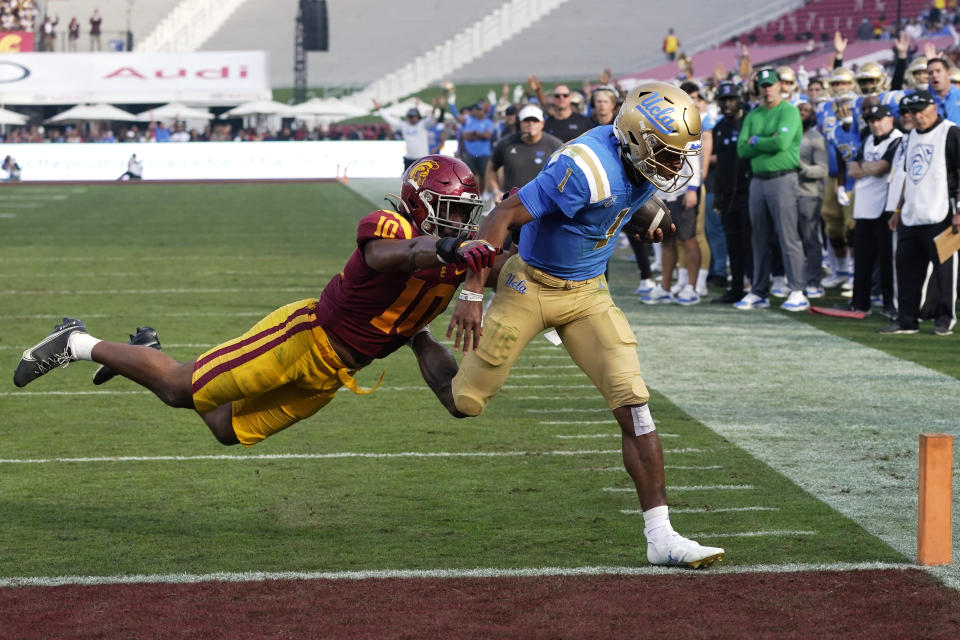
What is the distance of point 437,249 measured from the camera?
4.53 meters

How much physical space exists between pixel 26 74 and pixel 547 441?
44.6m

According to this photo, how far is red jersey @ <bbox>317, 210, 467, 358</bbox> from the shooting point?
505 centimetres

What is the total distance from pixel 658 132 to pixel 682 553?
149 cm

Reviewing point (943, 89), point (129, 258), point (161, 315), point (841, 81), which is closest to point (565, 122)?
point (841, 81)

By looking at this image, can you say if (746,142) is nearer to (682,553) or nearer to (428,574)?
(682,553)

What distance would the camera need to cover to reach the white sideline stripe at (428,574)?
4.80 metres

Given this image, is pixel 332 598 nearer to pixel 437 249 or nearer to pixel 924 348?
pixel 437 249

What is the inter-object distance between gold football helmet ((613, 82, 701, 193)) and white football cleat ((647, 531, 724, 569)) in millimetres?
1301

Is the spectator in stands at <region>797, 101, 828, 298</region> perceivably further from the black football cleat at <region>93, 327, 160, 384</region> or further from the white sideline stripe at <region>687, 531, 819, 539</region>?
the black football cleat at <region>93, 327, 160, 384</region>

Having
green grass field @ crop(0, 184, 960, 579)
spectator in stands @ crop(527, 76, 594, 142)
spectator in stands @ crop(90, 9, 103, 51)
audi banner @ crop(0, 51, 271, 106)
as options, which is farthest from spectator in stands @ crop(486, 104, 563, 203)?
spectator in stands @ crop(90, 9, 103, 51)

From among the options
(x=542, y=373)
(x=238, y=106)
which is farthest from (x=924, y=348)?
(x=238, y=106)

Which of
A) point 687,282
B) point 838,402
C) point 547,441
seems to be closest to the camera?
point 547,441

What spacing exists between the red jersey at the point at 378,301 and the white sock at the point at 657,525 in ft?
3.59

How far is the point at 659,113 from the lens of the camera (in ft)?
16.2
